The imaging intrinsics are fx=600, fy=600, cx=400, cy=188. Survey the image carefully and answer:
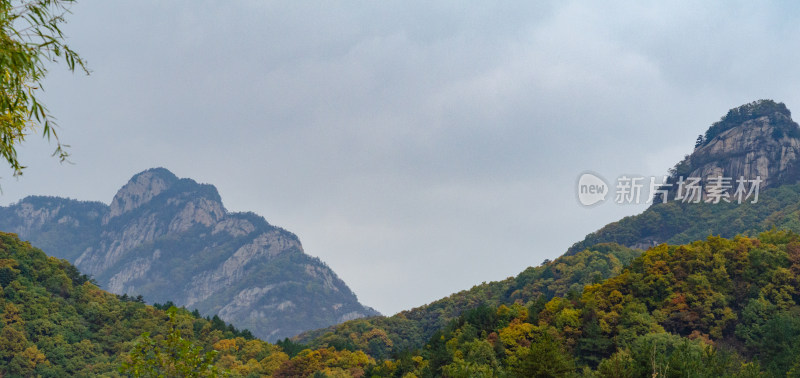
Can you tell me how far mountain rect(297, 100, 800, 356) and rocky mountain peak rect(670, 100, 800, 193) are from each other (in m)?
0.23

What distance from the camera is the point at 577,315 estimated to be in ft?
201

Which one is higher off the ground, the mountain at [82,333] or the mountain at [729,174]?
the mountain at [729,174]

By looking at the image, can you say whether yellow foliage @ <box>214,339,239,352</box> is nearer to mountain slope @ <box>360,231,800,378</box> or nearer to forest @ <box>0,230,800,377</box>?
forest @ <box>0,230,800,377</box>

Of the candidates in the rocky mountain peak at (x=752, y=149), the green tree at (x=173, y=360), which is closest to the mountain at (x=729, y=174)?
the rocky mountain peak at (x=752, y=149)

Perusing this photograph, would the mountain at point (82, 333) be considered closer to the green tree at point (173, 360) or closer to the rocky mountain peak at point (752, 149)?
the green tree at point (173, 360)

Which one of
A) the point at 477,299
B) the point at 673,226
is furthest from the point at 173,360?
the point at 673,226

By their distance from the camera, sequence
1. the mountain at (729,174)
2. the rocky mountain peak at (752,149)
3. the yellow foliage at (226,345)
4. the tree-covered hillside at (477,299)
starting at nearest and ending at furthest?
1. the yellow foliage at (226,345)
2. the tree-covered hillside at (477,299)
3. the mountain at (729,174)
4. the rocky mountain peak at (752,149)

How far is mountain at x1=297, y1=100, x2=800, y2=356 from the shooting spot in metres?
118

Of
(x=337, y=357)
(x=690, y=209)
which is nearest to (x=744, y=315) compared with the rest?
(x=337, y=357)

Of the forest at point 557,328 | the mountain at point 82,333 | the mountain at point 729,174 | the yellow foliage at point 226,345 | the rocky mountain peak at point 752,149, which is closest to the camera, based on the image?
the forest at point 557,328

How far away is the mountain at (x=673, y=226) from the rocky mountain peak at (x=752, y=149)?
0.76 ft

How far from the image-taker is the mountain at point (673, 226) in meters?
118

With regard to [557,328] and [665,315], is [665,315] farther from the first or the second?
[557,328]

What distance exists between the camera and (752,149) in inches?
6334
